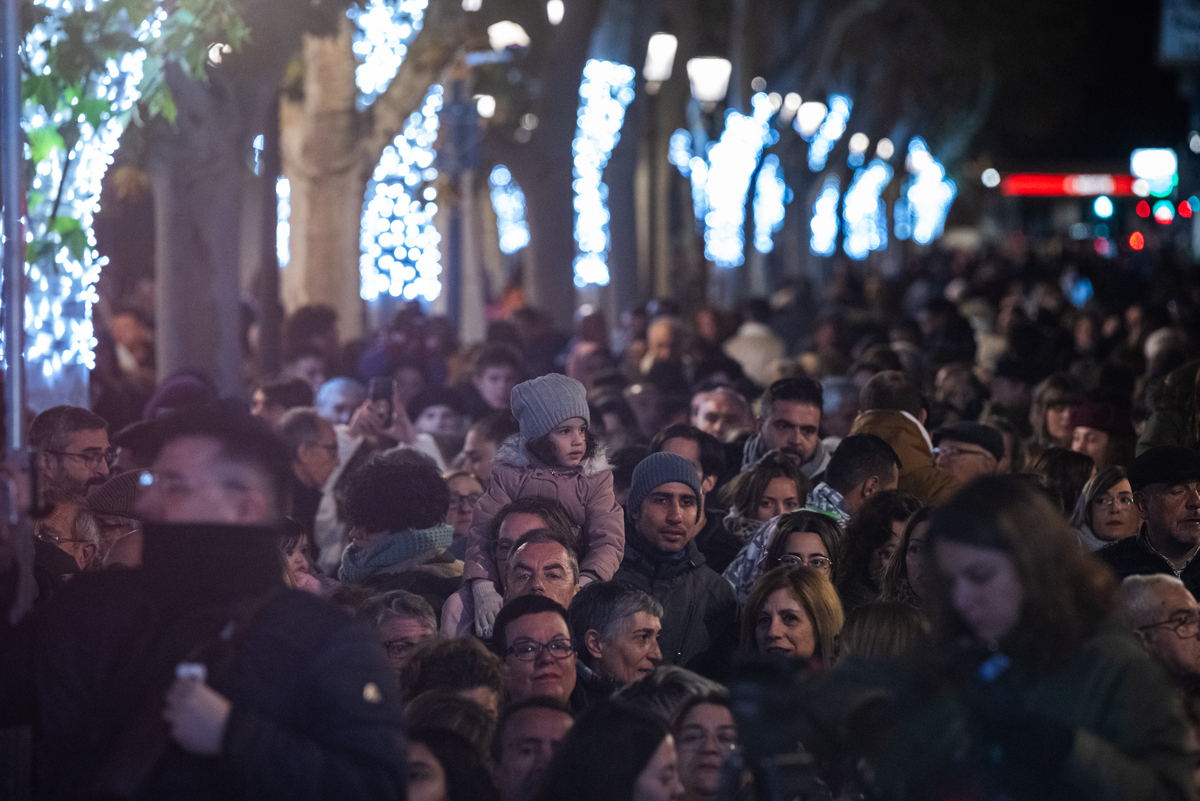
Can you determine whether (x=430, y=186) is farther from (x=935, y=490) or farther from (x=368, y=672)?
(x=368, y=672)

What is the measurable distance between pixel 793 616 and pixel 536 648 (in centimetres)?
99

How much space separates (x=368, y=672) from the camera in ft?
11.3

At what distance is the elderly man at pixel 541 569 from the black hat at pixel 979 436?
10.4 feet

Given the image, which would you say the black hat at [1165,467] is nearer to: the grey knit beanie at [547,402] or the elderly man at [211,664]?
the grey knit beanie at [547,402]

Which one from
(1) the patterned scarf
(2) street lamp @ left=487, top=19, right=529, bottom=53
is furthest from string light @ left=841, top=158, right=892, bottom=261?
(1) the patterned scarf

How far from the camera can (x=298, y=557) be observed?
21.3 feet

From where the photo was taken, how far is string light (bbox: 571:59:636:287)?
2095 centimetres

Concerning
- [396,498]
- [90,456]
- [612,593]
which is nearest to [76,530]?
[90,456]

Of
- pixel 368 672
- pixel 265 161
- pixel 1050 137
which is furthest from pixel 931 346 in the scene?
pixel 1050 137

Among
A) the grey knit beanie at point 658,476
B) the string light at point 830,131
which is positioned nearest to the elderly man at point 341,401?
the grey knit beanie at point 658,476

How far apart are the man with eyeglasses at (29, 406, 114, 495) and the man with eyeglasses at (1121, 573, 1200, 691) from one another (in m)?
4.20

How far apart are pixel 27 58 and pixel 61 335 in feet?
4.99

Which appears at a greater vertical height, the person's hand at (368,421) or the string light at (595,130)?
the string light at (595,130)

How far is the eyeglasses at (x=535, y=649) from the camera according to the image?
5.30 meters
